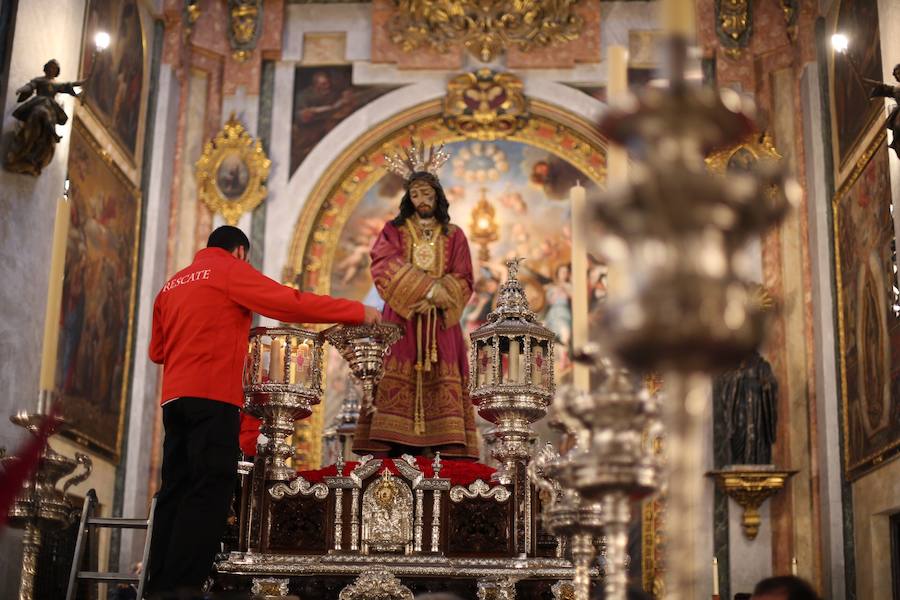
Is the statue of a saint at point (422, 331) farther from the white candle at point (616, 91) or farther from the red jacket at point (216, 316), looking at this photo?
the white candle at point (616, 91)

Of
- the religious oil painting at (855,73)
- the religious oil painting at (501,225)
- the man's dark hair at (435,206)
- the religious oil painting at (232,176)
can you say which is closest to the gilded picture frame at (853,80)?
the religious oil painting at (855,73)

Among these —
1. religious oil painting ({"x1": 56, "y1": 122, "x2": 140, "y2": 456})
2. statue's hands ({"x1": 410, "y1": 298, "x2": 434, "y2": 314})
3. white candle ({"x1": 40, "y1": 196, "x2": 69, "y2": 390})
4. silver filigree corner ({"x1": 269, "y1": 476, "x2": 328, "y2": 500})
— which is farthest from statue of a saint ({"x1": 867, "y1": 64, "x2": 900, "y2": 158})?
religious oil painting ({"x1": 56, "y1": 122, "x2": 140, "y2": 456})

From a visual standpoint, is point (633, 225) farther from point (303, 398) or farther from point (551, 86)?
point (551, 86)

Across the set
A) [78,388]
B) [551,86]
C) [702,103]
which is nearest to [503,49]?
[551,86]

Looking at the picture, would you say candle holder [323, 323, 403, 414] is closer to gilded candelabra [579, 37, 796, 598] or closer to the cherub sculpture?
the cherub sculpture

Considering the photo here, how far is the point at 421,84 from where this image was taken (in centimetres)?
1272

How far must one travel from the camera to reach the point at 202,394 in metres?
5.58

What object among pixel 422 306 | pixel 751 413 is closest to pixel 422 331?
pixel 422 306

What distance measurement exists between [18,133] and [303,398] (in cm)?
284

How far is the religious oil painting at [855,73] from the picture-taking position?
9477mm

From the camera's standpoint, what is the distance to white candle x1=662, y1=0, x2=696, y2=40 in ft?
7.91

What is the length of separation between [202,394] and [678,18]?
3.70m

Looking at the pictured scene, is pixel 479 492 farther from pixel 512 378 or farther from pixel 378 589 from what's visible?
pixel 378 589

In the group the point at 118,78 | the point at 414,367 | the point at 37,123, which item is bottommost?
the point at 414,367
